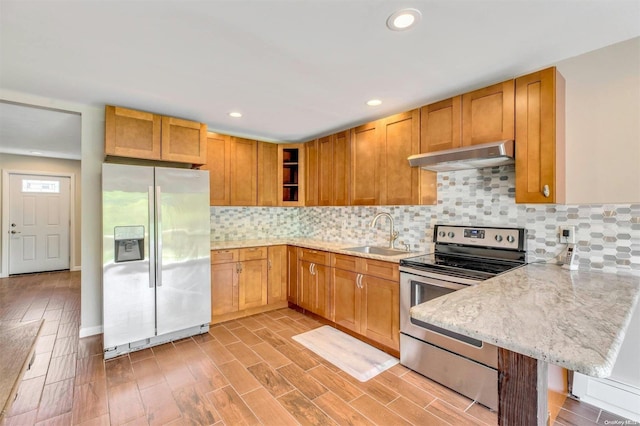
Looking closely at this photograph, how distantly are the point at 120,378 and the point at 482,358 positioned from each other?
2.73m

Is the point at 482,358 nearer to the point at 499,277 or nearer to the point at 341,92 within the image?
the point at 499,277

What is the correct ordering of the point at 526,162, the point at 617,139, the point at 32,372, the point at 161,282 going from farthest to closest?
the point at 161,282, the point at 32,372, the point at 526,162, the point at 617,139

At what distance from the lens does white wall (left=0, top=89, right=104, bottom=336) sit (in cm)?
293

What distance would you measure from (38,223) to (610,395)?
335 inches

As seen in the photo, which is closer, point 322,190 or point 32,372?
point 32,372

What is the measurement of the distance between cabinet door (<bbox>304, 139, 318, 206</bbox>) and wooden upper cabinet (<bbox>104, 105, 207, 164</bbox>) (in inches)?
53.6

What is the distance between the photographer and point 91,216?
298cm

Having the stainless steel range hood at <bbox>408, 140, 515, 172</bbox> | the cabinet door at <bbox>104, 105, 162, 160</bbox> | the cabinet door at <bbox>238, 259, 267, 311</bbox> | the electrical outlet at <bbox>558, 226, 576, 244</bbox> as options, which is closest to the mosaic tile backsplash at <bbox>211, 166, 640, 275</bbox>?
the electrical outlet at <bbox>558, 226, 576, 244</bbox>

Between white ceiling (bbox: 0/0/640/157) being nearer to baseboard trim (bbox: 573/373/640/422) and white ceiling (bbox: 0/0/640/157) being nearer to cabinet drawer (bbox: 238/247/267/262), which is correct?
cabinet drawer (bbox: 238/247/267/262)

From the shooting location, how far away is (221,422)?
5.98 feet

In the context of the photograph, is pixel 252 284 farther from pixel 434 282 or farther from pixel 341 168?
pixel 434 282

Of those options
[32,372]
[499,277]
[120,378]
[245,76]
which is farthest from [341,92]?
[32,372]

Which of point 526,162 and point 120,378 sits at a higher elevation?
point 526,162

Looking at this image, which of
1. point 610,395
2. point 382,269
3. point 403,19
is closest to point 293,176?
point 382,269
